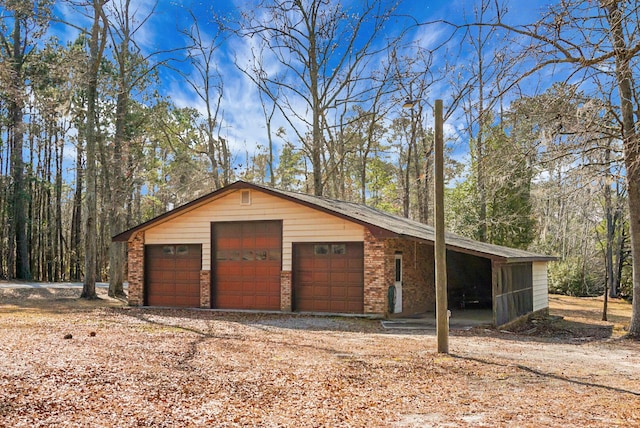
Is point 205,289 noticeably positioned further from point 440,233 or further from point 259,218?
point 440,233

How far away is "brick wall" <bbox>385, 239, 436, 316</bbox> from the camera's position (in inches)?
575

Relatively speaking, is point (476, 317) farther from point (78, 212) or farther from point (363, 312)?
point (78, 212)

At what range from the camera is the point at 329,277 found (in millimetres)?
15156

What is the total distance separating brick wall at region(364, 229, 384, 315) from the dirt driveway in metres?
2.67

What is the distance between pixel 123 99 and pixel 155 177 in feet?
49.6

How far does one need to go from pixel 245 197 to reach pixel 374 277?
466 cm

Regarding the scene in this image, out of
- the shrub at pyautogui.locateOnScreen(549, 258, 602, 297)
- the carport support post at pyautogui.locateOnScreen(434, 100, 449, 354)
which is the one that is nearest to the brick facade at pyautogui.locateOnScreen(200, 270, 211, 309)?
the carport support post at pyautogui.locateOnScreen(434, 100, 449, 354)

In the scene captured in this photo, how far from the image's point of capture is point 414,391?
6.24 m

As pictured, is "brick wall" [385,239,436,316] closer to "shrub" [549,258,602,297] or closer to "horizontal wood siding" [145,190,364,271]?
"horizontal wood siding" [145,190,364,271]

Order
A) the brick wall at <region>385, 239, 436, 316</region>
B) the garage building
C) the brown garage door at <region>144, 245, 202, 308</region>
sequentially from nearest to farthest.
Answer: the garage building → the brick wall at <region>385, 239, 436, 316</region> → the brown garage door at <region>144, 245, 202, 308</region>

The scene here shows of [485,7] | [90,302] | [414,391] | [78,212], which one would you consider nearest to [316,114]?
[90,302]

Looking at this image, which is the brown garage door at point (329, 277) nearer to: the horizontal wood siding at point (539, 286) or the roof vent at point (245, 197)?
the roof vent at point (245, 197)

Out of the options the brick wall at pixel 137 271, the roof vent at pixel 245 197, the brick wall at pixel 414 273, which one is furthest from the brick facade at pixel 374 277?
the brick wall at pixel 137 271

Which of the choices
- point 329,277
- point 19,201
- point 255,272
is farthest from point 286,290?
point 19,201
